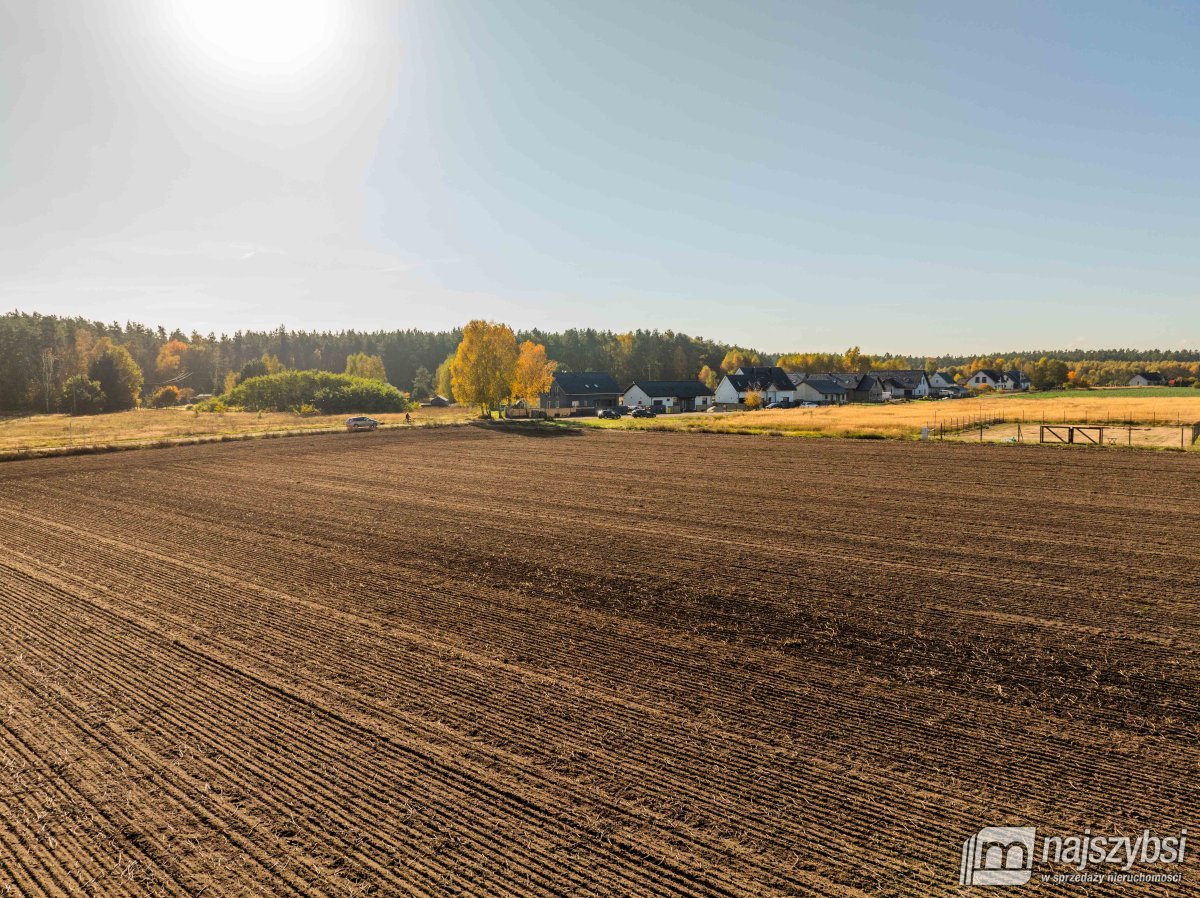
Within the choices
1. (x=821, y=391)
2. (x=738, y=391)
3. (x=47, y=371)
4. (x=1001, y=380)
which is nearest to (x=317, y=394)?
(x=47, y=371)

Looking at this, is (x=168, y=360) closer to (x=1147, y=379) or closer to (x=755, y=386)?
(x=755, y=386)

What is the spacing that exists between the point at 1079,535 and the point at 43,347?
488 feet

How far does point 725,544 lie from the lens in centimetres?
1931

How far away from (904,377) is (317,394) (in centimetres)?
11939

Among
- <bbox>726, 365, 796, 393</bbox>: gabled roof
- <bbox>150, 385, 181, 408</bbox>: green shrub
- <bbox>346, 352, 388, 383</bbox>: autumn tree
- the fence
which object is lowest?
the fence

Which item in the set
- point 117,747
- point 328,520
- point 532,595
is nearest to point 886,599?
point 532,595

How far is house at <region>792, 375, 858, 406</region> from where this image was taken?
123 m

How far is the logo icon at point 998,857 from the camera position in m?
6.61

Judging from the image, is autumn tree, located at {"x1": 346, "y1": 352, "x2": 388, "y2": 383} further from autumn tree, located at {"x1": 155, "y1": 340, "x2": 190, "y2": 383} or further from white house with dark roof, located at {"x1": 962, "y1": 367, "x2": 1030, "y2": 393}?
white house with dark roof, located at {"x1": 962, "y1": 367, "x2": 1030, "y2": 393}

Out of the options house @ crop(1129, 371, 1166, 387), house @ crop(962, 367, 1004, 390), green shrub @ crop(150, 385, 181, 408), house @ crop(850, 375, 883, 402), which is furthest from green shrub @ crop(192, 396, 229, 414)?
house @ crop(1129, 371, 1166, 387)

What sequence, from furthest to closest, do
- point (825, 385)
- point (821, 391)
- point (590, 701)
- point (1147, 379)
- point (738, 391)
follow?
point (1147, 379)
point (825, 385)
point (821, 391)
point (738, 391)
point (590, 701)

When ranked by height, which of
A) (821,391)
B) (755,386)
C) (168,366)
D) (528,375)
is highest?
(168,366)

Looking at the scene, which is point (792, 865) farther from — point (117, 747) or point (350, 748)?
point (117, 747)

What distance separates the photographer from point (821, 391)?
12344 cm
